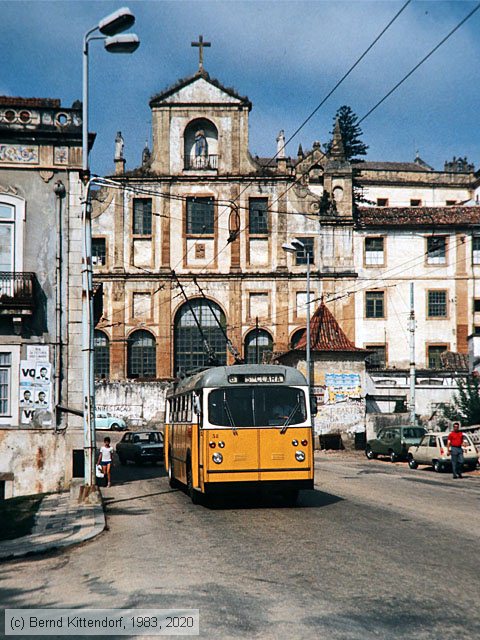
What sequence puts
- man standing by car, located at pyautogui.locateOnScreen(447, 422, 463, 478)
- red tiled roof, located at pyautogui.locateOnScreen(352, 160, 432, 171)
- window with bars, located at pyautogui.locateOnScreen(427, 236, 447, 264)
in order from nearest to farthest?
man standing by car, located at pyautogui.locateOnScreen(447, 422, 463, 478), window with bars, located at pyautogui.locateOnScreen(427, 236, 447, 264), red tiled roof, located at pyautogui.locateOnScreen(352, 160, 432, 171)

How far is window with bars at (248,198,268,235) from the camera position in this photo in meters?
61.8

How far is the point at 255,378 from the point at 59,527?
490cm

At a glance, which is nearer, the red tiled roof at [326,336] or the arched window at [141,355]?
the red tiled roof at [326,336]

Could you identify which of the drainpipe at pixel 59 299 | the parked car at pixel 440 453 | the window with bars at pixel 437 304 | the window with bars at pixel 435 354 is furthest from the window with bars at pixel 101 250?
the drainpipe at pixel 59 299

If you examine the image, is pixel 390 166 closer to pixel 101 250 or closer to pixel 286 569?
pixel 101 250

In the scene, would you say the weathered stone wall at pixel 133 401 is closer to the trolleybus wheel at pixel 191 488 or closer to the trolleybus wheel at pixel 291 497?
the trolleybus wheel at pixel 191 488

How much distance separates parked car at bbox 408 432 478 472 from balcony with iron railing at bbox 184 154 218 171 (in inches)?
1278

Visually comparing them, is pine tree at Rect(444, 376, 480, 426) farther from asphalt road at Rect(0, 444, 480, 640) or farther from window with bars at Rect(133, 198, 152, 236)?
window with bars at Rect(133, 198, 152, 236)

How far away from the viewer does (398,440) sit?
38.9m

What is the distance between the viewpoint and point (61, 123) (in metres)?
24.9

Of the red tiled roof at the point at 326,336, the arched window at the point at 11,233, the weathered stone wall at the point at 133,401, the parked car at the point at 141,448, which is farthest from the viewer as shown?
the weathered stone wall at the point at 133,401

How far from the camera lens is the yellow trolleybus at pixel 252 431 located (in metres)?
17.7

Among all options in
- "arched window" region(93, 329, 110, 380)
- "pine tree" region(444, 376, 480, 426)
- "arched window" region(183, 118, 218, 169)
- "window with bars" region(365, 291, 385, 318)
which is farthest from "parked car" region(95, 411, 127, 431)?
"pine tree" region(444, 376, 480, 426)

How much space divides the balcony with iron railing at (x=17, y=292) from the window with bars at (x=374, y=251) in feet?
136
